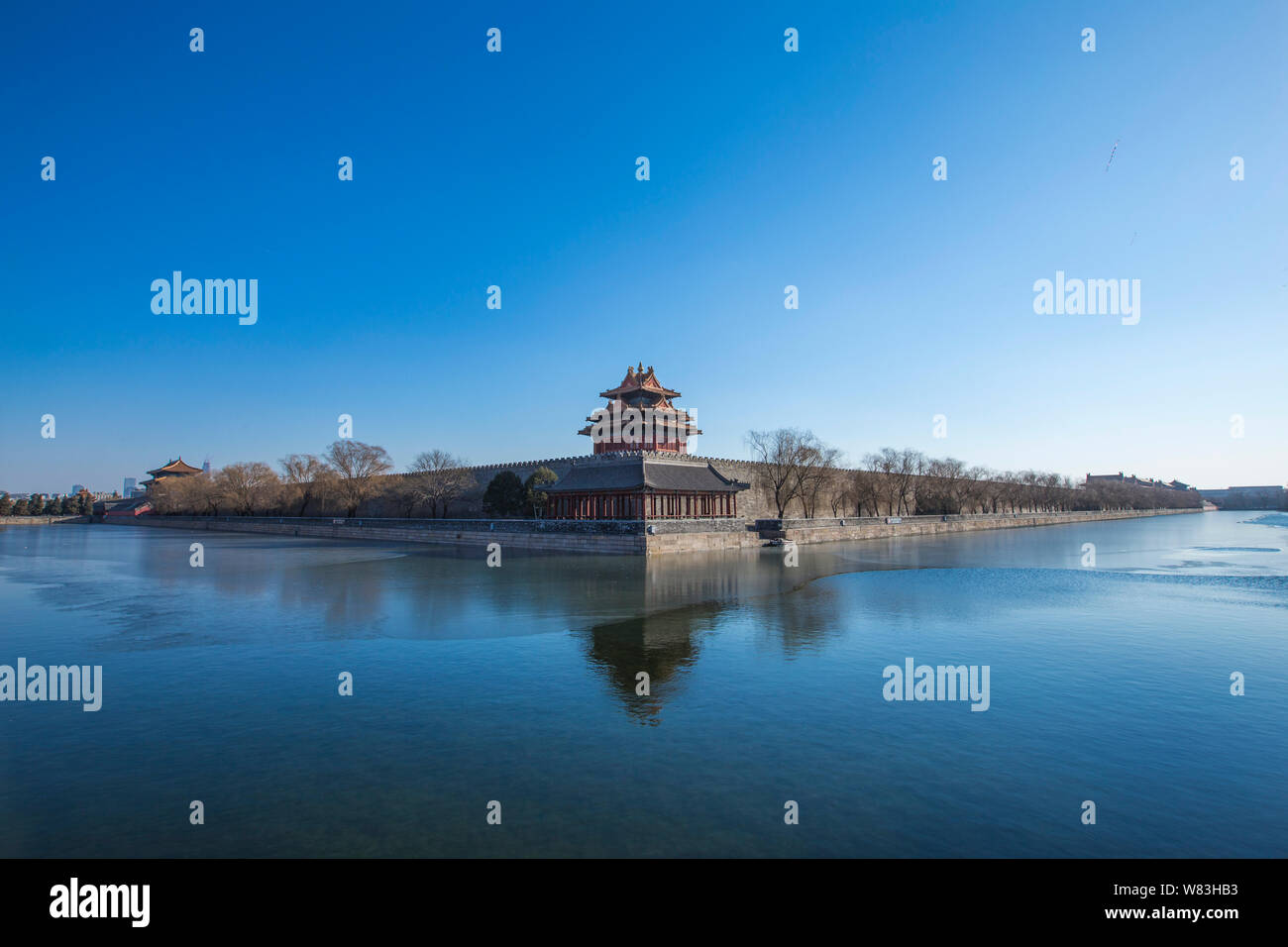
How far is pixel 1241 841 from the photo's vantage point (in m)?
4.48

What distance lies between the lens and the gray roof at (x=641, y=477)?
31642 mm

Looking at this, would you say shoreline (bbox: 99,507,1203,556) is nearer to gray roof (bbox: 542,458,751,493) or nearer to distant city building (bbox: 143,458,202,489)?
gray roof (bbox: 542,458,751,493)

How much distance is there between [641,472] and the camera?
3184cm

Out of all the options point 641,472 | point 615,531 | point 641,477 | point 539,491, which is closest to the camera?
point 615,531

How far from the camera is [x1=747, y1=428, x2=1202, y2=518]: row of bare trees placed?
141ft

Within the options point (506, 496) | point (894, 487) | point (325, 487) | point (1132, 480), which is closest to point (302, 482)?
point (325, 487)

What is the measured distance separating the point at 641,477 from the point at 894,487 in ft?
100

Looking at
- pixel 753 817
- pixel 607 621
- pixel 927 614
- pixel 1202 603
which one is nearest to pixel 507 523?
pixel 607 621

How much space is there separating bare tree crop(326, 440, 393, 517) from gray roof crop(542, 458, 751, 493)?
62.8ft

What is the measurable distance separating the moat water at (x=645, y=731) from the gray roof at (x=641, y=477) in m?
16.8

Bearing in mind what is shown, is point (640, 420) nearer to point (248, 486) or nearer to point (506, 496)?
point (506, 496)

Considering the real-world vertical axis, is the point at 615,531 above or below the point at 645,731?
above
